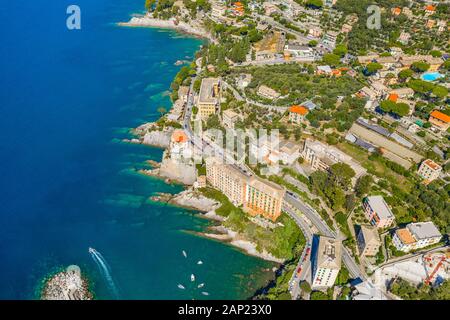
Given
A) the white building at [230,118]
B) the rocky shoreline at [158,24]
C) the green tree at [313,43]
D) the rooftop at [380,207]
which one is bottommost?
the rooftop at [380,207]

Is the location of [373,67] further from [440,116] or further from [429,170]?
[429,170]

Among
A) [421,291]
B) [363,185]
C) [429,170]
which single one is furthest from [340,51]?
[421,291]

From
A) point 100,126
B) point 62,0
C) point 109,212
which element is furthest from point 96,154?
point 62,0

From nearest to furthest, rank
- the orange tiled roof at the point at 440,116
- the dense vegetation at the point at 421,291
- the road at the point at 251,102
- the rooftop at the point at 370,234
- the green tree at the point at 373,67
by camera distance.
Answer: the dense vegetation at the point at 421,291 → the rooftop at the point at 370,234 → the orange tiled roof at the point at 440,116 → the road at the point at 251,102 → the green tree at the point at 373,67

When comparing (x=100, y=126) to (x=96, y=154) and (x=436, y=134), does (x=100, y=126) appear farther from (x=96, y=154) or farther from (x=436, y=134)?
(x=436, y=134)

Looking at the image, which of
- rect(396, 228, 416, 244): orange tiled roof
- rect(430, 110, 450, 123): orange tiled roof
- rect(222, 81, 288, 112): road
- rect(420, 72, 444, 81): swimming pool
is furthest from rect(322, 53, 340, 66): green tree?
rect(396, 228, 416, 244): orange tiled roof

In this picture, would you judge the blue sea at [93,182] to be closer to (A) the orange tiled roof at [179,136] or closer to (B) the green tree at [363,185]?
(A) the orange tiled roof at [179,136]

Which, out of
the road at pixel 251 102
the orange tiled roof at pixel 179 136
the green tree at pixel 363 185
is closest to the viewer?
the green tree at pixel 363 185

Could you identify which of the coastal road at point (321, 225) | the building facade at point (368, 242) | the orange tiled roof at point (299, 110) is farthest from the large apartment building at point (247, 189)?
the orange tiled roof at point (299, 110)
